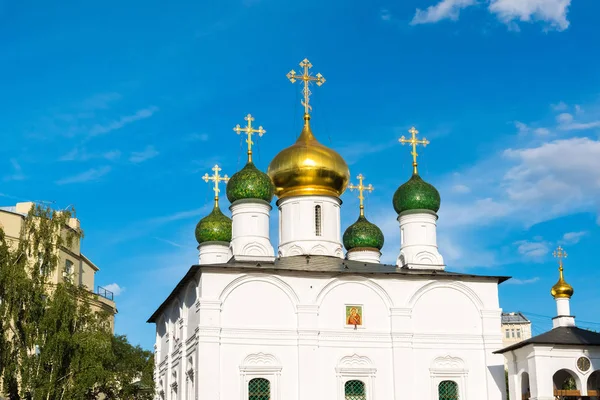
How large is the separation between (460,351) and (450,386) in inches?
31.0

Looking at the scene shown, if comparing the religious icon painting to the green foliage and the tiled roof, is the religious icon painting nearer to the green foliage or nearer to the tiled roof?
the tiled roof

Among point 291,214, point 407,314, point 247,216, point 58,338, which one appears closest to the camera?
point 58,338

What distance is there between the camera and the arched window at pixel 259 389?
1792 cm

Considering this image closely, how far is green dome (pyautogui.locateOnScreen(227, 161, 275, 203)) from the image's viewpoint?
20.7 meters

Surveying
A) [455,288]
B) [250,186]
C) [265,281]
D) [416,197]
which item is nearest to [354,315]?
[265,281]

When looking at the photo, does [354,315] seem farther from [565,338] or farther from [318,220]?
[565,338]

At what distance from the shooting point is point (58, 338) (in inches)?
698

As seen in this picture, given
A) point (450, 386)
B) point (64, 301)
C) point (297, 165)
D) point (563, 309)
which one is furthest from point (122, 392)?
point (563, 309)

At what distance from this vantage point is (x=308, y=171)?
875 inches

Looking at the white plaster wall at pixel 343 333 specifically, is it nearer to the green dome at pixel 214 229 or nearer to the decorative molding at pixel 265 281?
the decorative molding at pixel 265 281

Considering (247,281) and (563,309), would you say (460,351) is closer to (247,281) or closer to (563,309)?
(563,309)

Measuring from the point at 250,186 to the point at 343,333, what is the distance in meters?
4.33

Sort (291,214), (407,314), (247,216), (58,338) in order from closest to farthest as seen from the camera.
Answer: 1. (58,338)
2. (407,314)
3. (247,216)
4. (291,214)

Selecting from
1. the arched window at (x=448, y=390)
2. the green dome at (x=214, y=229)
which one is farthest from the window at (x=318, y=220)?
the arched window at (x=448, y=390)
